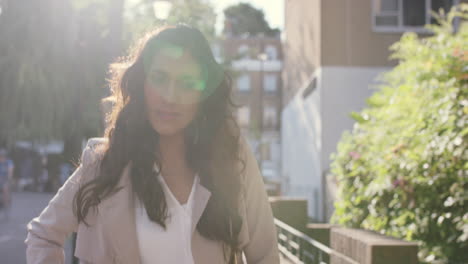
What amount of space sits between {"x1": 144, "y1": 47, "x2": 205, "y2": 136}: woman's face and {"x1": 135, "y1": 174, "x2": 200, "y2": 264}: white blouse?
0.24 meters

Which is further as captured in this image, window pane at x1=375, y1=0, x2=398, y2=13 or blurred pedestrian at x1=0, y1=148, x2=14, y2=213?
window pane at x1=375, y1=0, x2=398, y2=13

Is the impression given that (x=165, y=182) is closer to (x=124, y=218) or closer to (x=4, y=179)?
(x=124, y=218)

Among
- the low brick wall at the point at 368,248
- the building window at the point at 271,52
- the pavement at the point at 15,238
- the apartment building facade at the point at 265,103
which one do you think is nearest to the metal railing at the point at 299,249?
the pavement at the point at 15,238

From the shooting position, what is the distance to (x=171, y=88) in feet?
7.50

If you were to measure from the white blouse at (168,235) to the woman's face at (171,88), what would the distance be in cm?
24

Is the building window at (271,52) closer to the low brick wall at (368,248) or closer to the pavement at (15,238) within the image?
the pavement at (15,238)

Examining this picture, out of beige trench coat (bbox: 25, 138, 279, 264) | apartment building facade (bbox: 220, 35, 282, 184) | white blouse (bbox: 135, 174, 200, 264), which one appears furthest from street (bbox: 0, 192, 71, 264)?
apartment building facade (bbox: 220, 35, 282, 184)

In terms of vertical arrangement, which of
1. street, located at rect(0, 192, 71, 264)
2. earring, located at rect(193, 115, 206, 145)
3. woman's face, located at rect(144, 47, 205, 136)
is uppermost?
woman's face, located at rect(144, 47, 205, 136)

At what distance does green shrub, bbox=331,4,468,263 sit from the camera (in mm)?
4168

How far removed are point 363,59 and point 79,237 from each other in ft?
50.0

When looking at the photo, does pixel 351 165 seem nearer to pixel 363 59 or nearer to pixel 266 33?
pixel 363 59

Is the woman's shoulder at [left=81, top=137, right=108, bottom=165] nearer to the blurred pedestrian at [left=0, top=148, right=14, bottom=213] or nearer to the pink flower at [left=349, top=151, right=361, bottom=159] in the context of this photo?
the pink flower at [left=349, top=151, right=361, bottom=159]

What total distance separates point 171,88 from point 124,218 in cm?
52

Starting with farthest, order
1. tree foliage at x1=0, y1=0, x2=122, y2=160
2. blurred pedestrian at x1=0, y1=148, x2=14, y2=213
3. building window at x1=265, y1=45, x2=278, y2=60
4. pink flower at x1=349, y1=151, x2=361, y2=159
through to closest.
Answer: building window at x1=265, y1=45, x2=278, y2=60, tree foliage at x1=0, y1=0, x2=122, y2=160, blurred pedestrian at x1=0, y1=148, x2=14, y2=213, pink flower at x1=349, y1=151, x2=361, y2=159
